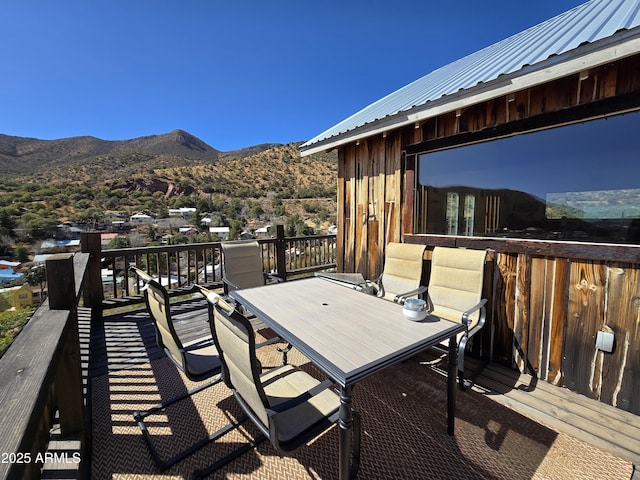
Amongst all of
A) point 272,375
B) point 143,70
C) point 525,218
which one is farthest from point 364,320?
point 143,70

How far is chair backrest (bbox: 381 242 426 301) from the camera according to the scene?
11.2 feet

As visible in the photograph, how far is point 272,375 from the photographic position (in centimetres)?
199

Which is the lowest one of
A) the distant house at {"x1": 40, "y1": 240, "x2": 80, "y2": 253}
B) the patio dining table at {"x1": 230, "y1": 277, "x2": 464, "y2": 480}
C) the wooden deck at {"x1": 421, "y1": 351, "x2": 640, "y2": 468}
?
the wooden deck at {"x1": 421, "y1": 351, "x2": 640, "y2": 468}

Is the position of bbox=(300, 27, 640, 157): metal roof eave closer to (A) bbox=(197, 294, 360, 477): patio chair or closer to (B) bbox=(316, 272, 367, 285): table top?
(B) bbox=(316, 272, 367, 285): table top

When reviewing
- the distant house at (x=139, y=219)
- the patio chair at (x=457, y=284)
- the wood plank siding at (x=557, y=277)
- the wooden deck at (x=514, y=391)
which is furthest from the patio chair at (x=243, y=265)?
the distant house at (x=139, y=219)

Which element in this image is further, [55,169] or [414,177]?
[55,169]

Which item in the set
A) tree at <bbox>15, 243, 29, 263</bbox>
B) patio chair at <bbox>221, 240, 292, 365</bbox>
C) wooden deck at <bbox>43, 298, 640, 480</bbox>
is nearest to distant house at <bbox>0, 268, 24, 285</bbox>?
tree at <bbox>15, 243, 29, 263</bbox>

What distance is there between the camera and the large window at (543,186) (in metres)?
2.38

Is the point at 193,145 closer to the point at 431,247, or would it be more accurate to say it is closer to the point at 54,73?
the point at 54,73

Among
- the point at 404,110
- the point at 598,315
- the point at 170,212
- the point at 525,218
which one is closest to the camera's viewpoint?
the point at 598,315

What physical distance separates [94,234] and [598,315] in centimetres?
575

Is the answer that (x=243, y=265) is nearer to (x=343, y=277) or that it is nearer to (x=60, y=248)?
(x=343, y=277)

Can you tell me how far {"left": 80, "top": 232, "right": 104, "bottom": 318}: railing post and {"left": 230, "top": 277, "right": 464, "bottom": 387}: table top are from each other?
2624mm

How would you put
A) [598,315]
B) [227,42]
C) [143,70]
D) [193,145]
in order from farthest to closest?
[193,145] → [143,70] → [227,42] → [598,315]
